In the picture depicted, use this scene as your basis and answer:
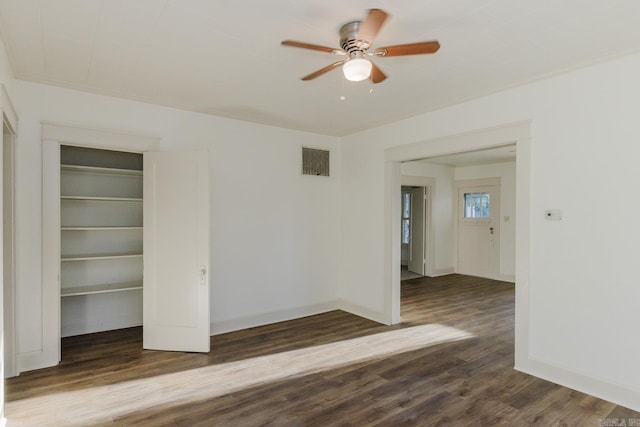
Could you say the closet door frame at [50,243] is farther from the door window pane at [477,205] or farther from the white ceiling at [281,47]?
the door window pane at [477,205]

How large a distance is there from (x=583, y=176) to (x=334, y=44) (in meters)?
2.28

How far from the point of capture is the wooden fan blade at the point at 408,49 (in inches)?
81.4

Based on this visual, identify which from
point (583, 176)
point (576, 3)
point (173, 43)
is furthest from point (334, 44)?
point (583, 176)

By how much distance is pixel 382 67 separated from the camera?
289 centimetres

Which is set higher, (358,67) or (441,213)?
(358,67)

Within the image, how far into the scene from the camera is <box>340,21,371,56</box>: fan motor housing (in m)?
2.20

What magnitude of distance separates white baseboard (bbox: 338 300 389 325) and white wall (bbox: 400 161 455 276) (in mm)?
3414

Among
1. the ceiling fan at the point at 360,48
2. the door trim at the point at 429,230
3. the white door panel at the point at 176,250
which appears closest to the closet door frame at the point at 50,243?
the white door panel at the point at 176,250

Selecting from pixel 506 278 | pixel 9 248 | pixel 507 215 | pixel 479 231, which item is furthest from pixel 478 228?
pixel 9 248

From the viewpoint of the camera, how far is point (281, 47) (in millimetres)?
2584

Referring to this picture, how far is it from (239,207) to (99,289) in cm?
183

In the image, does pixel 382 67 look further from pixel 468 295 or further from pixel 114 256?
pixel 468 295

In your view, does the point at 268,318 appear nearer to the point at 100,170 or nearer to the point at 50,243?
the point at 50,243

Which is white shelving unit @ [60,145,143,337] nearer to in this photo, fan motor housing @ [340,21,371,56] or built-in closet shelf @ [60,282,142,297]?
built-in closet shelf @ [60,282,142,297]
